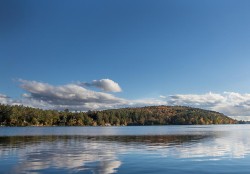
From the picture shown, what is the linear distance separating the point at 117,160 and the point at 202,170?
1212 cm

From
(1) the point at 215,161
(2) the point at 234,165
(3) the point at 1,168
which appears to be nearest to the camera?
(3) the point at 1,168

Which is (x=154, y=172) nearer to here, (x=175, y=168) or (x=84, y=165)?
(x=175, y=168)

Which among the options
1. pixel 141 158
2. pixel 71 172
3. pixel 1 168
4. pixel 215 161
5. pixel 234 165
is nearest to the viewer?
pixel 71 172

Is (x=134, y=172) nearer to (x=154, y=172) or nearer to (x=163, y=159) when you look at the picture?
(x=154, y=172)

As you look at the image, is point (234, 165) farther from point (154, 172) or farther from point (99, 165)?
point (99, 165)

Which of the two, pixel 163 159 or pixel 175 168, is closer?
pixel 175 168

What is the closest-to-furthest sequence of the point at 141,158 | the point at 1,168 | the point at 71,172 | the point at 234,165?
the point at 71,172 → the point at 1,168 → the point at 234,165 → the point at 141,158

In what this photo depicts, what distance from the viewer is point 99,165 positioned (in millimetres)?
38250

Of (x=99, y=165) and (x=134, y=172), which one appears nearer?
(x=134, y=172)

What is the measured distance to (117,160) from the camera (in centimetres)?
4350

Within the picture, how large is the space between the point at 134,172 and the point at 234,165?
1250cm

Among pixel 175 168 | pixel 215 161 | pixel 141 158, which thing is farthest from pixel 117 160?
pixel 215 161

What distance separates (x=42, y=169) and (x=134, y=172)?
9296 mm

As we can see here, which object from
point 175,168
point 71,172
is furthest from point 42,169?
point 175,168
